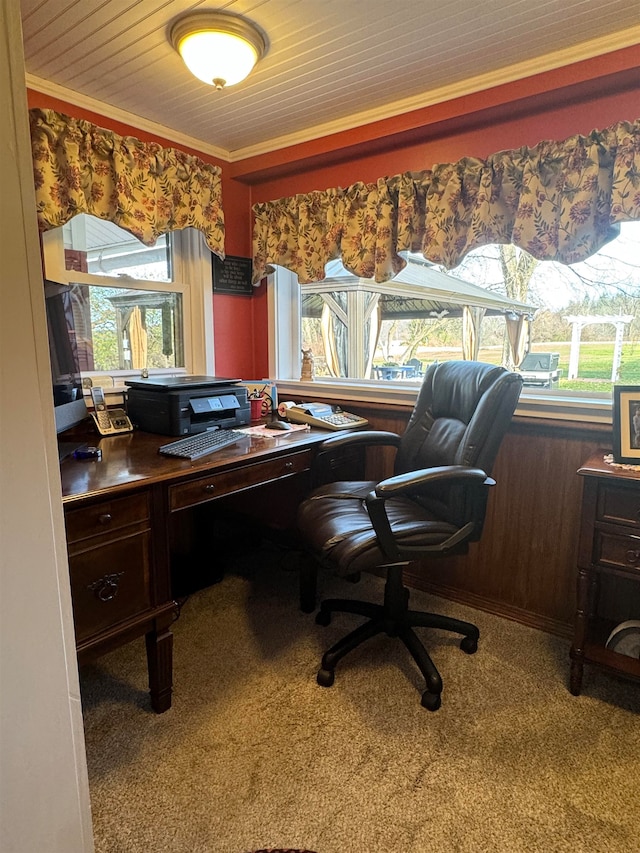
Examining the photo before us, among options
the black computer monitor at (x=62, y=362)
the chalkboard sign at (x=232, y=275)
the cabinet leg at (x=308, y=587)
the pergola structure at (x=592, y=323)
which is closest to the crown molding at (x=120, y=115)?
the chalkboard sign at (x=232, y=275)

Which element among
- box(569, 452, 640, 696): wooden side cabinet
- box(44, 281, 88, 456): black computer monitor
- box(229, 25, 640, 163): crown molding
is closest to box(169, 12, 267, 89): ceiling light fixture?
box(229, 25, 640, 163): crown molding

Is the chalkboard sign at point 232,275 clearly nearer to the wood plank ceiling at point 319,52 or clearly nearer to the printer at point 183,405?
the wood plank ceiling at point 319,52

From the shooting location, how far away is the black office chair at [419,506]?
5.34 feet

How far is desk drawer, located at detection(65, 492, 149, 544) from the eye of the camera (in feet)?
4.37

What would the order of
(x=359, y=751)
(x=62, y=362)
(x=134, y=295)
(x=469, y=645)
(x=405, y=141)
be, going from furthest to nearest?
(x=134, y=295), (x=405, y=141), (x=469, y=645), (x=62, y=362), (x=359, y=751)

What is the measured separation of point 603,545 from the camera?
166cm

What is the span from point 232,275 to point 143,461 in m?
1.58

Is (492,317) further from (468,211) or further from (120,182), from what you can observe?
(120,182)

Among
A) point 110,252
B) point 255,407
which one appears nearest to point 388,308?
point 255,407

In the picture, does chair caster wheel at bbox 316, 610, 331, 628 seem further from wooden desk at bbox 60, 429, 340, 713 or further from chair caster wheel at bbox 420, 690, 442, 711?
wooden desk at bbox 60, 429, 340, 713

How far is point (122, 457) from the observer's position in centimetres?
173

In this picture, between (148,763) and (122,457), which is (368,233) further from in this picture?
(148,763)

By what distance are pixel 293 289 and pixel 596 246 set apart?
166 centimetres

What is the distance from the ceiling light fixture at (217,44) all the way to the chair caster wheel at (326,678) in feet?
7.07
